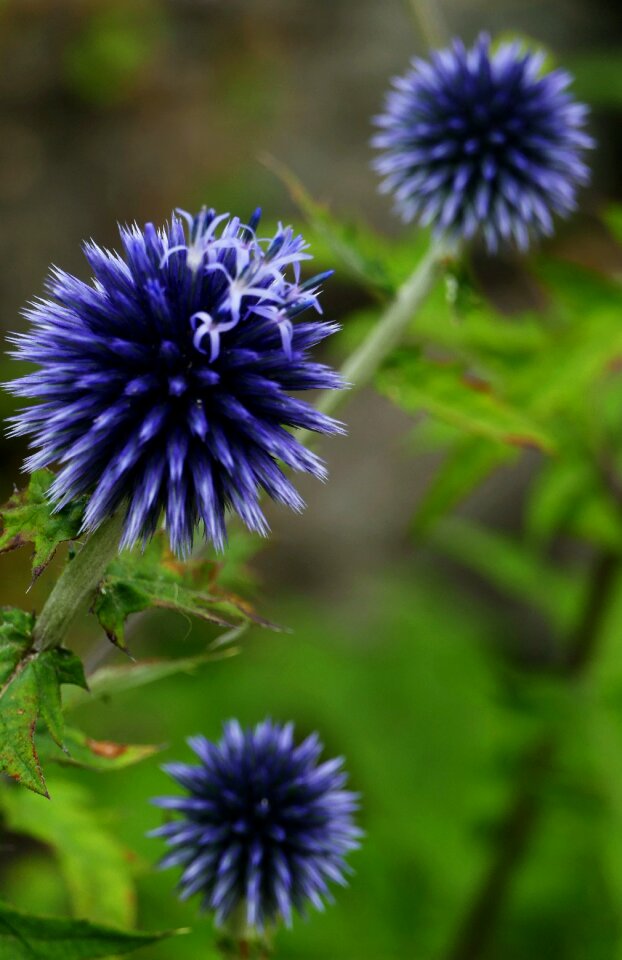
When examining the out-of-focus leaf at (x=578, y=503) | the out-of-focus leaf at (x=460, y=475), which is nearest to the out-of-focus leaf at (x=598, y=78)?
the out-of-focus leaf at (x=578, y=503)

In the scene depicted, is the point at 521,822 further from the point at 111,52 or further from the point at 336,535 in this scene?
the point at 111,52

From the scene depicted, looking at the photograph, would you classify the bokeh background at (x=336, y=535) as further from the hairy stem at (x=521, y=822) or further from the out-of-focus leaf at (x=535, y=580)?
the out-of-focus leaf at (x=535, y=580)

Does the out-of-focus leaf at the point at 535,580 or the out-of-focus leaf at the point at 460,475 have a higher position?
the out-of-focus leaf at the point at 460,475

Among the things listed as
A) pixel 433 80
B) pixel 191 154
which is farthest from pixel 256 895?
pixel 191 154

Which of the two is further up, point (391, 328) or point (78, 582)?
point (391, 328)

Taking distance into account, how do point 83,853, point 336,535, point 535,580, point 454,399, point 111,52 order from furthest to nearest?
point 111,52 < point 336,535 < point 535,580 < point 454,399 < point 83,853

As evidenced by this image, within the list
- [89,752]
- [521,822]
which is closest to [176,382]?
[89,752]
